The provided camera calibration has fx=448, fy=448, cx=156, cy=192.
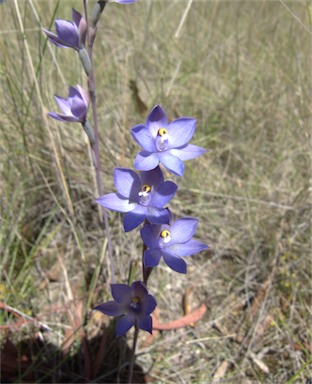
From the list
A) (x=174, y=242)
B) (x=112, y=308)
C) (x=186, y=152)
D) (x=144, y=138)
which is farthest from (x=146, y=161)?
(x=112, y=308)

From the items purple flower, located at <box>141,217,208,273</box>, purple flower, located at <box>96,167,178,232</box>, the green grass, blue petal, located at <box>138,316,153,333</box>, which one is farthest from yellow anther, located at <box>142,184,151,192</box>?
the green grass

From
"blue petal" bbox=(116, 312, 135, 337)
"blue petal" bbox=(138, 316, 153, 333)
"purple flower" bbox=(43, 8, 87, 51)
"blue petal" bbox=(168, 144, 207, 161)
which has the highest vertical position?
"purple flower" bbox=(43, 8, 87, 51)

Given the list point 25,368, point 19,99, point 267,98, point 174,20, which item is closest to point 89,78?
point 19,99

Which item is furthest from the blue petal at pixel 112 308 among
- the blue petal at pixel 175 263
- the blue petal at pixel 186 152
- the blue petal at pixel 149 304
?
the blue petal at pixel 186 152

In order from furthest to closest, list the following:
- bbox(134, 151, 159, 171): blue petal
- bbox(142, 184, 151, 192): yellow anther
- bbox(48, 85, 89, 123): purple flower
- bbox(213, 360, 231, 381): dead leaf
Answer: bbox(213, 360, 231, 381): dead leaf
bbox(48, 85, 89, 123): purple flower
bbox(142, 184, 151, 192): yellow anther
bbox(134, 151, 159, 171): blue petal

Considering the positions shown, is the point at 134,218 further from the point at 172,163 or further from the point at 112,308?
the point at 112,308

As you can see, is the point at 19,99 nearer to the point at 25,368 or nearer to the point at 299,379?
the point at 25,368

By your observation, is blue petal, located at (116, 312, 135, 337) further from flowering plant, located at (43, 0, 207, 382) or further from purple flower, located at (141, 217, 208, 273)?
purple flower, located at (141, 217, 208, 273)
